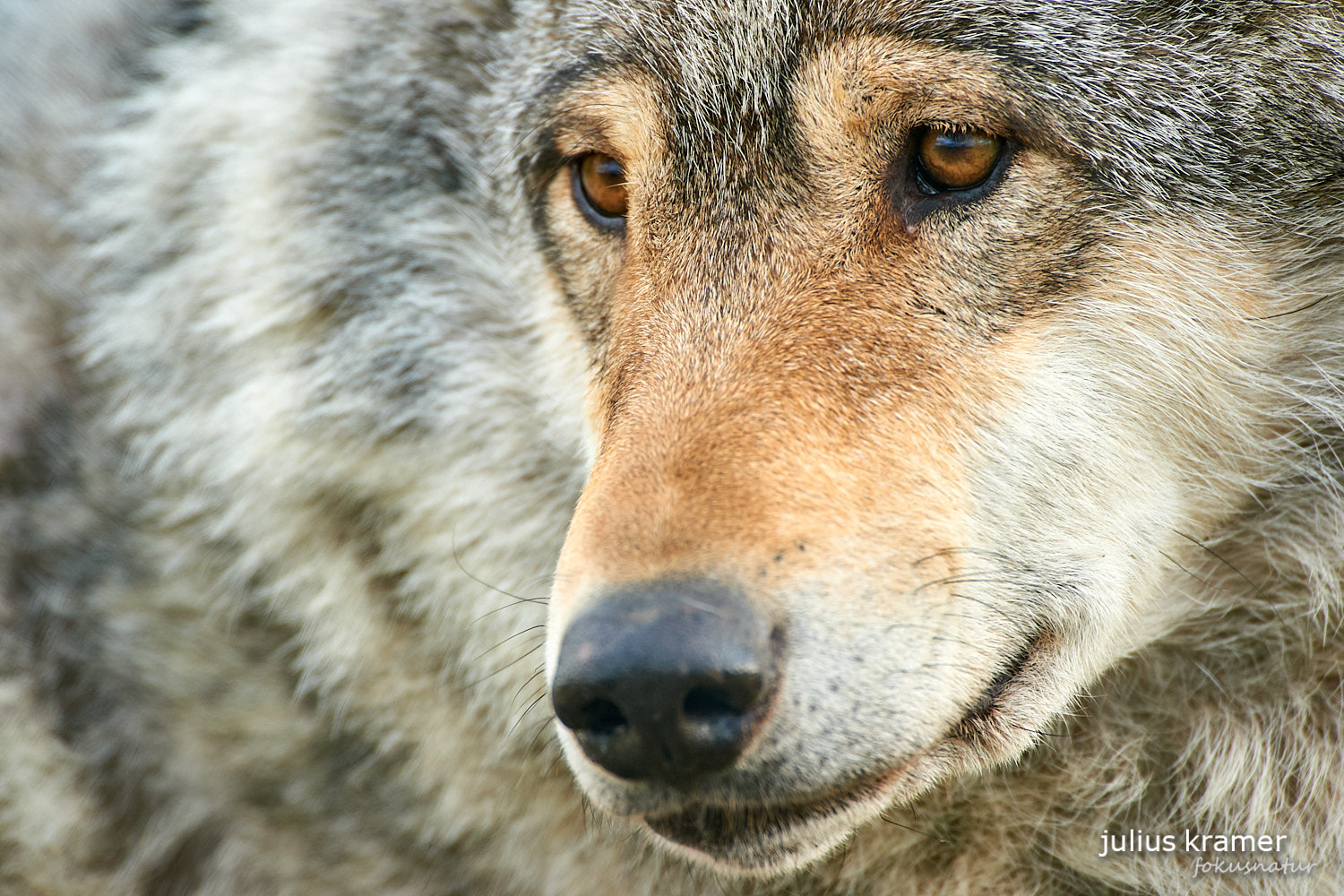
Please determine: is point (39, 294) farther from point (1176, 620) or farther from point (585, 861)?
point (1176, 620)

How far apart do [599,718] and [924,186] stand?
116cm

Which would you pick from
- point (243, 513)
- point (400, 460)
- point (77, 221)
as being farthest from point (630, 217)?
point (77, 221)

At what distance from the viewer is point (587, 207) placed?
266cm

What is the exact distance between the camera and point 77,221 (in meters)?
3.45

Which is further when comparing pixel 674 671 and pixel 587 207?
pixel 587 207

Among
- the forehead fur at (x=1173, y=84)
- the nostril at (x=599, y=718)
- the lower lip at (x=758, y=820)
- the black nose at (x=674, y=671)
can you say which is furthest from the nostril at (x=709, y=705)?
the forehead fur at (x=1173, y=84)

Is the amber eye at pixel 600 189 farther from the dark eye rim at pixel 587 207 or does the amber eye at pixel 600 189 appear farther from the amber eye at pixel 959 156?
the amber eye at pixel 959 156

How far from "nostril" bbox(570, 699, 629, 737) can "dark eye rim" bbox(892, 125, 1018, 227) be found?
3.50 ft

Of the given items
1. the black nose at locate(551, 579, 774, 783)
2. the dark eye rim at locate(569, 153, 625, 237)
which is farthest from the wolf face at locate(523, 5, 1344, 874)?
the dark eye rim at locate(569, 153, 625, 237)

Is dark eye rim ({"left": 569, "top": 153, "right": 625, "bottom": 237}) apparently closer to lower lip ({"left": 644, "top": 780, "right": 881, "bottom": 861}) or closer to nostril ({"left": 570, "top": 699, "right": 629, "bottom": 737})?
nostril ({"left": 570, "top": 699, "right": 629, "bottom": 737})

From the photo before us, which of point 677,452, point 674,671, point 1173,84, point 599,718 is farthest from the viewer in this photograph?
point 1173,84

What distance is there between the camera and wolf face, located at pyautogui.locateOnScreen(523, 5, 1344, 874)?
1843mm

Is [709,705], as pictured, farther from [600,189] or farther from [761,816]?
[600,189]

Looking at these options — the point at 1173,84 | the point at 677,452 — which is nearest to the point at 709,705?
the point at 677,452
